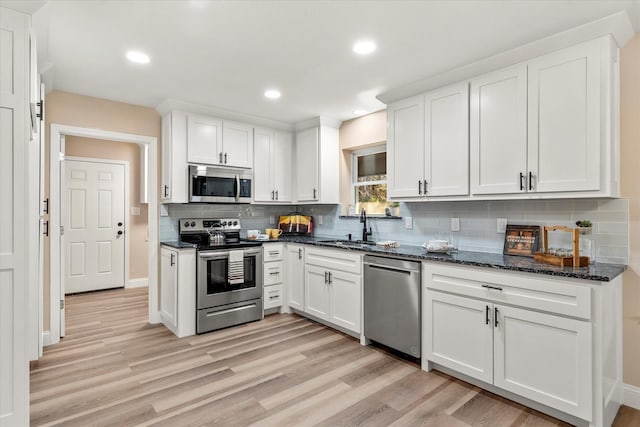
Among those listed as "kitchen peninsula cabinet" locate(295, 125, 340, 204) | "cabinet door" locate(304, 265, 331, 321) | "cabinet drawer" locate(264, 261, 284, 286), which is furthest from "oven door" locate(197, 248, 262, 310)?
"kitchen peninsula cabinet" locate(295, 125, 340, 204)

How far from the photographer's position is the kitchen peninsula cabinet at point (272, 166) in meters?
4.44

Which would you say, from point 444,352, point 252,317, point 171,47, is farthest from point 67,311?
point 444,352

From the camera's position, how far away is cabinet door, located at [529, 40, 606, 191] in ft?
7.10

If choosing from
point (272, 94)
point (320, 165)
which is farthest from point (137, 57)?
point (320, 165)

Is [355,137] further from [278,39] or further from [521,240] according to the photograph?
[521,240]

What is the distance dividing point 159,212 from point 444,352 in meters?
3.26

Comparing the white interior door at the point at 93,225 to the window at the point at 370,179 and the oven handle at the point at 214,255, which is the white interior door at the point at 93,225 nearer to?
the oven handle at the point at 214,255

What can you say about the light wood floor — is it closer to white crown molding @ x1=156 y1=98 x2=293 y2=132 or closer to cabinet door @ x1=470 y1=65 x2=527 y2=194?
cabinet door @ x1=470 y1=65 x2=527 y2=194

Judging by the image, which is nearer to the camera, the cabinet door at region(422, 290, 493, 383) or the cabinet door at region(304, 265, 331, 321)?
the cabinet door at region(422, 290, 493, 383)

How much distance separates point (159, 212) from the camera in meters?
3.96

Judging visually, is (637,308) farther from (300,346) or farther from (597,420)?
(300,346)

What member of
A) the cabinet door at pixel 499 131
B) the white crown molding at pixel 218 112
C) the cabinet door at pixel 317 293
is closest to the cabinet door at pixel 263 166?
the white crown molding at pixel 218 112

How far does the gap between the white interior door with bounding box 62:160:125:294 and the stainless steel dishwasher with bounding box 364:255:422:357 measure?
4.45 metres

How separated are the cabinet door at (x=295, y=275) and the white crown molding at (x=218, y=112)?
160 cm
